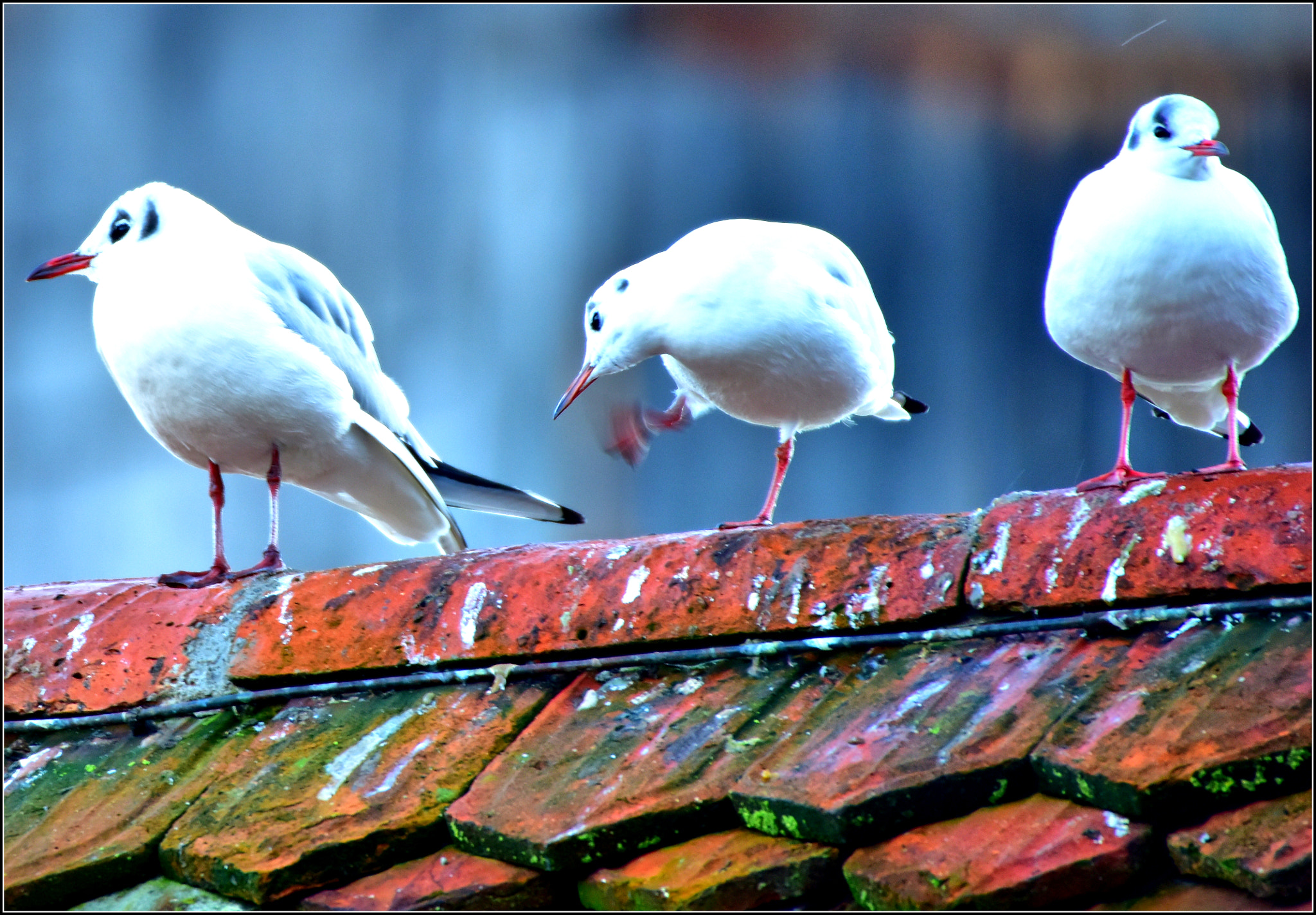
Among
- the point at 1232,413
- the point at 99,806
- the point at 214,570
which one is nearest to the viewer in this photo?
the point at 99,806

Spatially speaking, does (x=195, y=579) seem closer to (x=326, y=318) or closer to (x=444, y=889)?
(x=326, y=318)

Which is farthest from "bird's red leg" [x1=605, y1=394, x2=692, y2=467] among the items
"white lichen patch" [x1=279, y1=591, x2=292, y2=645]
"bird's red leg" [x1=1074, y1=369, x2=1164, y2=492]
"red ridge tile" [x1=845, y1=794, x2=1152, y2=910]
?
"red ridge tile" [x1=845, y1=794, x2=1152, y2=910]

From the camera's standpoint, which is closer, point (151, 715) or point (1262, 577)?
point (1262, 577)

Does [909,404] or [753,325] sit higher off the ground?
[753,325]

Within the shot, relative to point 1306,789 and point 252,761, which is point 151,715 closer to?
point 252,761

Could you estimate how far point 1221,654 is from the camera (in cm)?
143

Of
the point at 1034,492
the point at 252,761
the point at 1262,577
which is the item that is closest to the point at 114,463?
the point at 252,761

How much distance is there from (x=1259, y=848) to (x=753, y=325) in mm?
1560

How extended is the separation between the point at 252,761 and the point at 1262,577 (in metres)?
1.23

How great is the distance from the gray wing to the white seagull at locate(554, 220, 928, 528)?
0.62 m

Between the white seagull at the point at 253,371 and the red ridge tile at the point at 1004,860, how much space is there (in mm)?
1568

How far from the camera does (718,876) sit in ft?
4.58

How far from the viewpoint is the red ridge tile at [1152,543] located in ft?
4.88

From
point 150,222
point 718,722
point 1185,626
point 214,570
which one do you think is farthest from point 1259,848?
point 150,222
